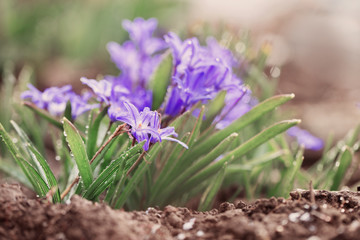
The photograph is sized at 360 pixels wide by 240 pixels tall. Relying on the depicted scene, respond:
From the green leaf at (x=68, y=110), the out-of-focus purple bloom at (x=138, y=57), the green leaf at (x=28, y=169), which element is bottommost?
the green leaf at (x=28, y=169)

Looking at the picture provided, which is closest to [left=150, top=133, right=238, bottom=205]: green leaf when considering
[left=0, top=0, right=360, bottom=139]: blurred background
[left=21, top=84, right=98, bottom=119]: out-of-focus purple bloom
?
[left=21, top=84, right=98, bottom=119]: out-of-focus purple bloom

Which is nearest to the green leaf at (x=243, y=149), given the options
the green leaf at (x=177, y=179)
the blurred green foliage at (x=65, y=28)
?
the green leaf at (x=177, y=179)

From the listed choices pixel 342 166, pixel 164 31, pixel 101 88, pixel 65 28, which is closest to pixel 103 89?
pixel 101 88

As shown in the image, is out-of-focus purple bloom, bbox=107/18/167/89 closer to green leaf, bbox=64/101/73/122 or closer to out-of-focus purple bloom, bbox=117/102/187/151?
green leaf, bbox=64/101/73/122

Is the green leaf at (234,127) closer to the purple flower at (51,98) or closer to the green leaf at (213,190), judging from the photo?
the green leaf at (213,190)

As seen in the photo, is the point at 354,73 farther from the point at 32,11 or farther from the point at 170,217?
the point at 170,217

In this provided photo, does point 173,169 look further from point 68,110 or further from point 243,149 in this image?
point 68,110

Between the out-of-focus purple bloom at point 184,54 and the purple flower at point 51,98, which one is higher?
the out-of-focus purple bloom at point 184,54
